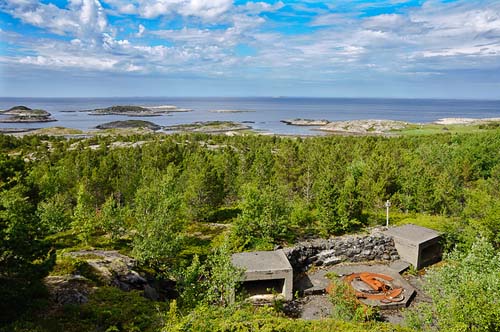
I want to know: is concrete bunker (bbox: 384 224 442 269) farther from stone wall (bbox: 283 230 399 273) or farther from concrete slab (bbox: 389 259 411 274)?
stone wall (bbox: 283 230 399 273)

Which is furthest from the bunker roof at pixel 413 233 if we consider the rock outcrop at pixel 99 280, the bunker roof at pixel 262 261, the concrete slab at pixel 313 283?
the rock outcrop at pixel 99 280

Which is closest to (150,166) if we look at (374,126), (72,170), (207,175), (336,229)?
(72,170)

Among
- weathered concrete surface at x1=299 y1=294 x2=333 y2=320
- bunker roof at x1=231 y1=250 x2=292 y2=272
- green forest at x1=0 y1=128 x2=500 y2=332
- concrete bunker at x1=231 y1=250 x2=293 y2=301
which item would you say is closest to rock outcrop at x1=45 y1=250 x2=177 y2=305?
green forest at x1=0 y1=128 x2=500 y2=332

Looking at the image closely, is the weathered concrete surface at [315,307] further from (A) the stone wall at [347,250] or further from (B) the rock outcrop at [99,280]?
(B) the rock outcrop at [99,280]

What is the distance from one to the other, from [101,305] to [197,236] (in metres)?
11.5

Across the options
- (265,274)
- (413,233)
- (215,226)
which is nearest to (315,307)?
(265,274)

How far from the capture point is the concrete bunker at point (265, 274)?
17062mm

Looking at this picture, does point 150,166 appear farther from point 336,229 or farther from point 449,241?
point 449,241

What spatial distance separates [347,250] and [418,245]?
444 centimetres

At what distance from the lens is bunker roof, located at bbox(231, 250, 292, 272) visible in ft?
56.7

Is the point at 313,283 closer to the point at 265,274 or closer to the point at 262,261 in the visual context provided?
the point at 262,261

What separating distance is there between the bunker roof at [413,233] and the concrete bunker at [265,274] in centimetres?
908

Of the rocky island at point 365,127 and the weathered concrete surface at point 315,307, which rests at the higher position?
the rocky island at point 365,127

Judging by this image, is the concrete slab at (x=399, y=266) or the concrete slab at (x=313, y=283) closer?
the concrete slab at (x=313, y=283)
